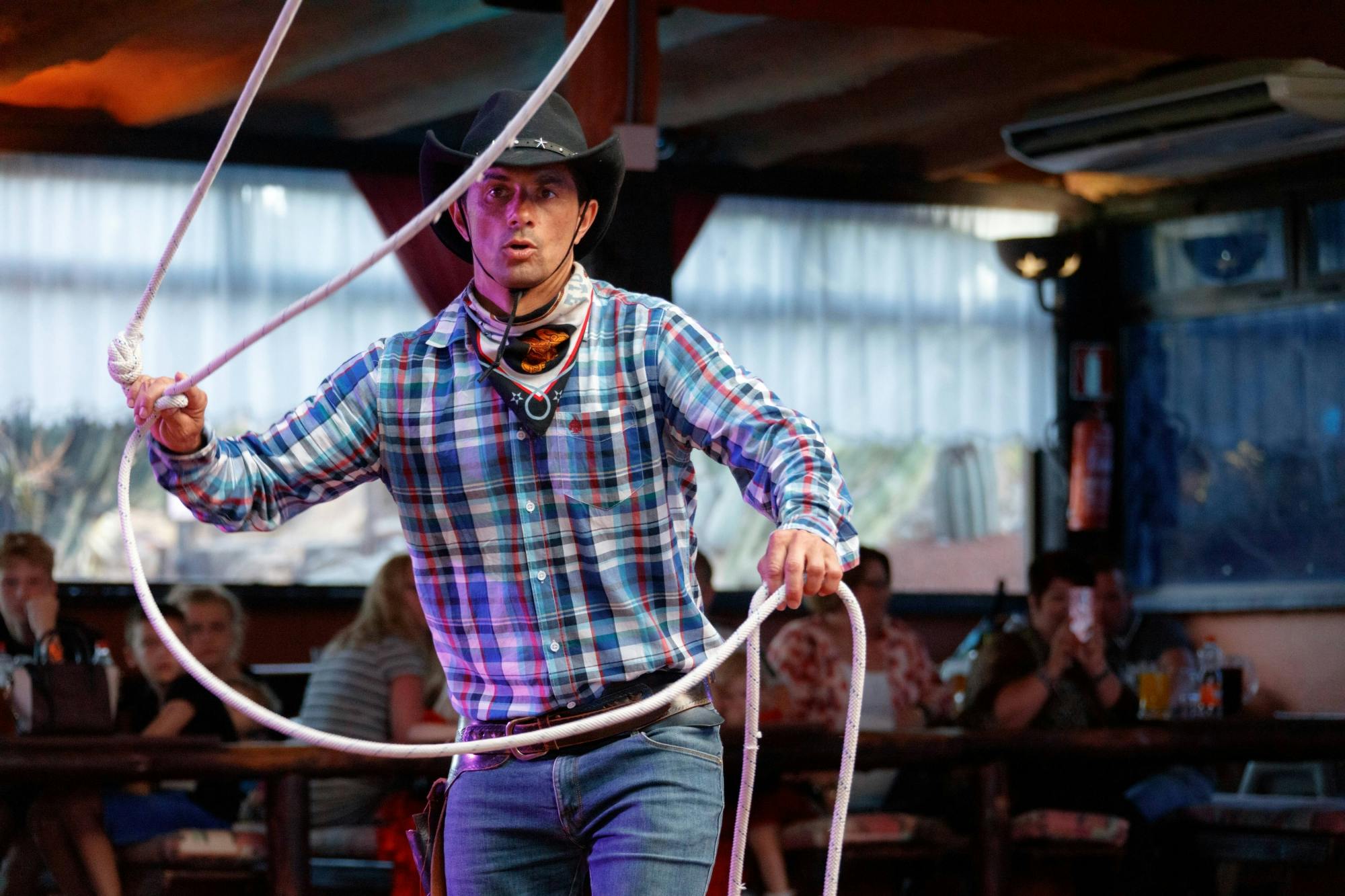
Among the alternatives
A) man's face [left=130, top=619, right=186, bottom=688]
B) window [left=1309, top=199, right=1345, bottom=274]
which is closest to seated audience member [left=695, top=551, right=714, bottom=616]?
man's face [left=130, top=619, right=186, bottom=688]

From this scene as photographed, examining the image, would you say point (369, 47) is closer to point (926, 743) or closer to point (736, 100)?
point (736, 100)

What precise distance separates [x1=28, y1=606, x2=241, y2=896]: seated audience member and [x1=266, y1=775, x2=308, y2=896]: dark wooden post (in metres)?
0.27

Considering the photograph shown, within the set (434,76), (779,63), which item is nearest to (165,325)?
(434,76)

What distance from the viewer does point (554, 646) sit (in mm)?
2100

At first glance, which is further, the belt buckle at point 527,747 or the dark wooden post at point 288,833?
the dark wooden post at point 288,833

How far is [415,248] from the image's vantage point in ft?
24.0

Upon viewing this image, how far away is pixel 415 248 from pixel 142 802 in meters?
3.25

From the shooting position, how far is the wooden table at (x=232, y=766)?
4.07m

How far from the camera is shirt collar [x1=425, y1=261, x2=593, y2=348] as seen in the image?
2205 mm

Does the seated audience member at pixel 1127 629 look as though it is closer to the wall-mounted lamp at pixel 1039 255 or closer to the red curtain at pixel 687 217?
the wall-mounted lamp at pixel 1039 255

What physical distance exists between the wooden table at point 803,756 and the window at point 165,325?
301cm

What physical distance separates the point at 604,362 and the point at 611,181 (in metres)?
0.26

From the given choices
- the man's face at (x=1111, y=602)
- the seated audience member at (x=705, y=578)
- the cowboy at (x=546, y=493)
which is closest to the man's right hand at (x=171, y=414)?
the cowboy at (x=546, y=493)

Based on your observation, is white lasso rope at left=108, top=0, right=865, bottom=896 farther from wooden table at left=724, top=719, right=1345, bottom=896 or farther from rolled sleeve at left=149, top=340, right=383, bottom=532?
wooden table at left=724, top=719, right=1345, bottom=896
